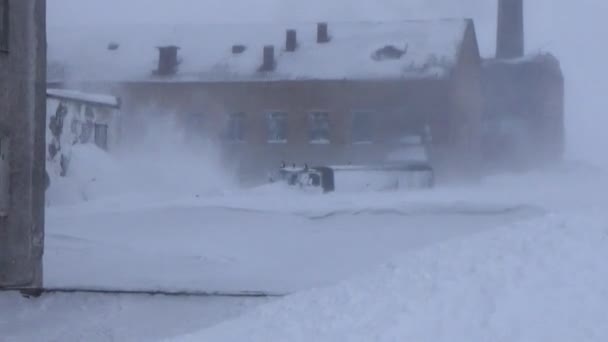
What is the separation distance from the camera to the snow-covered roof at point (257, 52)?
144ft

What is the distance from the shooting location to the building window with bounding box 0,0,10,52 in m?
15.6

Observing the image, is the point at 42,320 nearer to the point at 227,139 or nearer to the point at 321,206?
the point at 321,206

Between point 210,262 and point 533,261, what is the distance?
8.89 m

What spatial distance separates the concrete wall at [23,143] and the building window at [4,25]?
0.09m

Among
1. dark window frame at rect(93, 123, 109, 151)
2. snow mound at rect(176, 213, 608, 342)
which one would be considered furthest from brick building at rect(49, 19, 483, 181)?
snow mound at rect(176, 213, 608, 342)

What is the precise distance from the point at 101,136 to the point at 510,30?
27.0 meters

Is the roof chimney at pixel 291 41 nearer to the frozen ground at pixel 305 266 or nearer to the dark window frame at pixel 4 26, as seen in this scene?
the frozen ground at pixel 305 266

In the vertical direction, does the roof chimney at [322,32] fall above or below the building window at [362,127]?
above

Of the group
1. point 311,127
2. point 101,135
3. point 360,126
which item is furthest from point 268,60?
point 101,135

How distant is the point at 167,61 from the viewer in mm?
46469

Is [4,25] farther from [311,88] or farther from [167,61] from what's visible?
[167,61]

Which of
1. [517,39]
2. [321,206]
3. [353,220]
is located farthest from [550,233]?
[517,39]


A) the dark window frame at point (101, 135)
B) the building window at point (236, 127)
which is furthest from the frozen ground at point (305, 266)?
the building window at point (236, 127)

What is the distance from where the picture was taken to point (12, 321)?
48.0 ft
